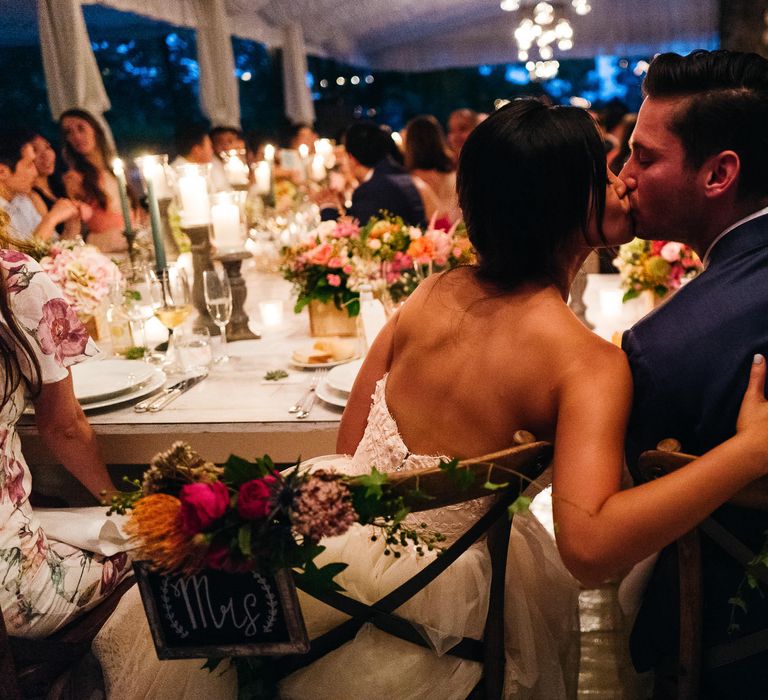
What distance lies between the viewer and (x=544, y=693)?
4.04 feet

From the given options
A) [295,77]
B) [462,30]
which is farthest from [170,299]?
[462,30]

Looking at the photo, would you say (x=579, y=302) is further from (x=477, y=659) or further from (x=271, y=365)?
(x=477, y=659)

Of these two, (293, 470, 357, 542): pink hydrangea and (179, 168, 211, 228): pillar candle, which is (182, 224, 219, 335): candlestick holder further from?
(293, 470, 357, 542): pink hydrangea

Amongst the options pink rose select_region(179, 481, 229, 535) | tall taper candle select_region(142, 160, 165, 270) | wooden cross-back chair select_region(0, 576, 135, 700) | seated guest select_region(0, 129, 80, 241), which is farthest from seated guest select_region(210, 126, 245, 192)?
pink rose select_region(179, 481, 229, 535)

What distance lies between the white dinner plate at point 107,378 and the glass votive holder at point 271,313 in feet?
1.74

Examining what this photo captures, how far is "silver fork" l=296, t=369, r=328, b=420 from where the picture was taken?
1.72 metres

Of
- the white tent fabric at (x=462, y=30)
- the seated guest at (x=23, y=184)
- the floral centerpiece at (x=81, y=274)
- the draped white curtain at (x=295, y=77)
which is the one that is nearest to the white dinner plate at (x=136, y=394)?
the floral centerpiece at (x=81, y=274)

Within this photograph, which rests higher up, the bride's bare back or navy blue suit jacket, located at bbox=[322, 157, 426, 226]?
navy blue suit jacket, located at bbox=[322, 157, 426, 226]

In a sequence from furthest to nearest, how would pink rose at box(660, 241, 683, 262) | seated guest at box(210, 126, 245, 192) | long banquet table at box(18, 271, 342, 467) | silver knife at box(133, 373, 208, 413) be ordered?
seated guest at box(210, 126, 245, 192) → pink rose at box(660, 241, 683, 262) → silver knife at box(133, 373, 208, 413) → long banquet table at box(18, 271, 342, 467)

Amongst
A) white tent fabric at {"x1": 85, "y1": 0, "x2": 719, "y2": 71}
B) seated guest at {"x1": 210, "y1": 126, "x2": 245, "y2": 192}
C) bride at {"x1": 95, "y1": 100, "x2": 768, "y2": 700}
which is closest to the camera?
bride at {"x1": 95, "y1": 100, "x2": 768, "y2": 700}

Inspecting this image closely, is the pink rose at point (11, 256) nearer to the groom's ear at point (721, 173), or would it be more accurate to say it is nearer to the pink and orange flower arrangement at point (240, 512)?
the pink and orange flower arrangement at point (240, 512)

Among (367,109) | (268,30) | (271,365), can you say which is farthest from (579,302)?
(367,109)

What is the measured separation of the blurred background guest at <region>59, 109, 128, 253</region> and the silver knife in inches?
74.7

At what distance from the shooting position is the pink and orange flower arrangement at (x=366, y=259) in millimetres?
2174
